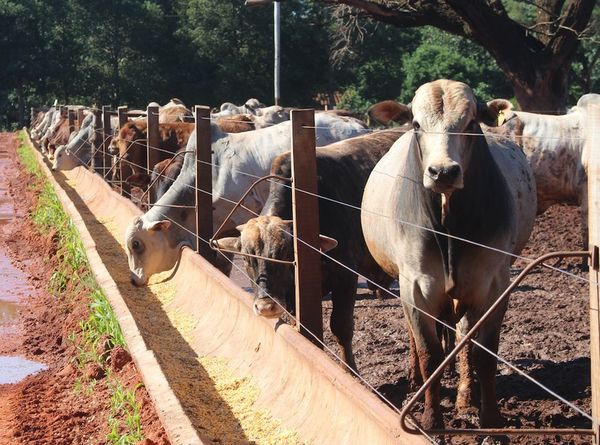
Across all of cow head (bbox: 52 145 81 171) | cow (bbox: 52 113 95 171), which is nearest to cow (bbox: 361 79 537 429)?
cow (bbox: 52 113 95 171)

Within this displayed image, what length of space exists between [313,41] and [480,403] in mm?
52567

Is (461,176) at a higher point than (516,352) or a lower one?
higher

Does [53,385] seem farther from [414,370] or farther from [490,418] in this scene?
[490,418]

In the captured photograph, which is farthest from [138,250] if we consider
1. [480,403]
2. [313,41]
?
[313,41]

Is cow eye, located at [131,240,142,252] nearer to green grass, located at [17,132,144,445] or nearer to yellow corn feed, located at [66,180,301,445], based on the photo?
yellow corn feed, located at [66,180,301,445]

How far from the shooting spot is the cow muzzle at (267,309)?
23.2 feet

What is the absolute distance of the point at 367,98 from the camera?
6019 cm

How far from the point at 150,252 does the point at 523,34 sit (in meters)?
11.1

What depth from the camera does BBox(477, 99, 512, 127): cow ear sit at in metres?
6.18

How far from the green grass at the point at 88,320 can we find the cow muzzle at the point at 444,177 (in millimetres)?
2308

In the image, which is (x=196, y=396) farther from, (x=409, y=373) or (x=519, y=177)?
(x=519, y=177)

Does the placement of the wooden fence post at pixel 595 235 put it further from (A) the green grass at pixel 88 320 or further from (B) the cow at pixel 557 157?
(B) the cow at pixel 557 157

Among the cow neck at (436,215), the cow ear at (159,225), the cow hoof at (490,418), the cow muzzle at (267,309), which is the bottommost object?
the cow hoof at (490,418)

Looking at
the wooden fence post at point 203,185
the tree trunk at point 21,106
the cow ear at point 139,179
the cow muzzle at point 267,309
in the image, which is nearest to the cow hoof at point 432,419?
the cow muzzle at point 267,309
